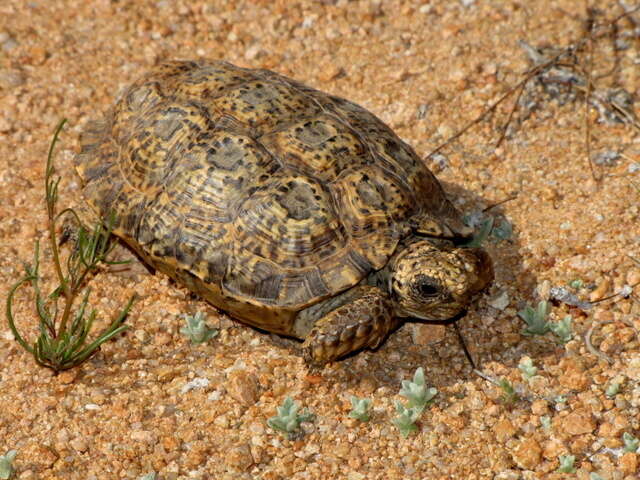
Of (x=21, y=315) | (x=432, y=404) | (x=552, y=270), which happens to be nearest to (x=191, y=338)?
(x=21, y=315)

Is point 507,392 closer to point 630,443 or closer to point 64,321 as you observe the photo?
point 630,443

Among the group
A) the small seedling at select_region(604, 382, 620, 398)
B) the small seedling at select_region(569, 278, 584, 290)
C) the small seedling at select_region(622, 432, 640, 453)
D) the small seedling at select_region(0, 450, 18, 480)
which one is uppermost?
the small seedling at select_region(569, 278, 584, 290)

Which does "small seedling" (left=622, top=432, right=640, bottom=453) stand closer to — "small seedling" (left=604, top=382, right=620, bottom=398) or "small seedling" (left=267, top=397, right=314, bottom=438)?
"small seedling" (left=604, top=382, right=620, bottom=398)

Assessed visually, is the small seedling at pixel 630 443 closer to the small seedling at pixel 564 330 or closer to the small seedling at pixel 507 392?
the small seedling at pixel 507 392

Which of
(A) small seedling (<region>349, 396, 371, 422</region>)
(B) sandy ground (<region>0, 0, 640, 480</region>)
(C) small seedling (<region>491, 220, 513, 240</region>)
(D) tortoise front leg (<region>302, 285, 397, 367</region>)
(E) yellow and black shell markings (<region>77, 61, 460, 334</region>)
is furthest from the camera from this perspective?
(C) small seedling (<region>491, 220, 513, 240</region>)

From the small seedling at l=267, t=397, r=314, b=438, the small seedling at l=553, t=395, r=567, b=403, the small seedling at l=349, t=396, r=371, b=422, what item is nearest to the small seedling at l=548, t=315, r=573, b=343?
the small seedling at l=553, t=395, r=567, b=403

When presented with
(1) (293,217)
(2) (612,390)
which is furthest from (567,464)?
(1) (293,217)

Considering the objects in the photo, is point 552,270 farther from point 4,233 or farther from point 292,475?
point 4,233
